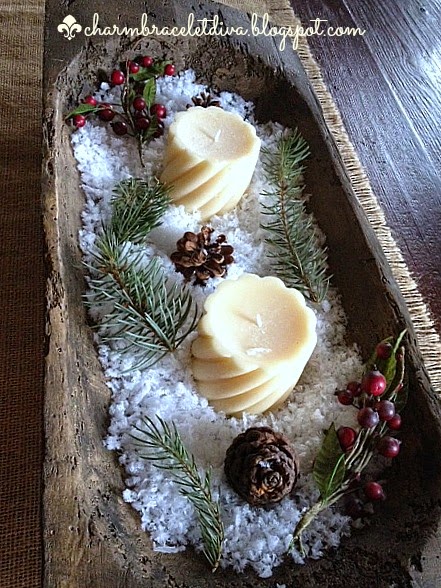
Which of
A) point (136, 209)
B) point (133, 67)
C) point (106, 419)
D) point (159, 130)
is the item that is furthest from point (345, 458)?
point (133, 67)

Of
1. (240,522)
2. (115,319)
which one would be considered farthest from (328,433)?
(115,319)

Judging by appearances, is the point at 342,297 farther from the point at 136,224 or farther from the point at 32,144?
the point at 32,144

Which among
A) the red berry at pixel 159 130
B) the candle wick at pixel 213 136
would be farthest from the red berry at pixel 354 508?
the red berry at pixel 159 130

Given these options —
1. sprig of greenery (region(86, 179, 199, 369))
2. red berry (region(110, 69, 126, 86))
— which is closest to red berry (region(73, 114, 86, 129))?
red berry (region(110, 69, 126, 86))

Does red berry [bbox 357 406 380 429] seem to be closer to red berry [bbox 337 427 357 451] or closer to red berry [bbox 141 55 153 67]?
red berry [bbox 337 427 357 451]

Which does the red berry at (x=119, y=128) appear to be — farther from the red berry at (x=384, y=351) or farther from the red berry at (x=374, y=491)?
the red berry at (x=374, y=491)

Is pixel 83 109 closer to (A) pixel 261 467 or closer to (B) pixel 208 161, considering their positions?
(B) pixel 208 161
